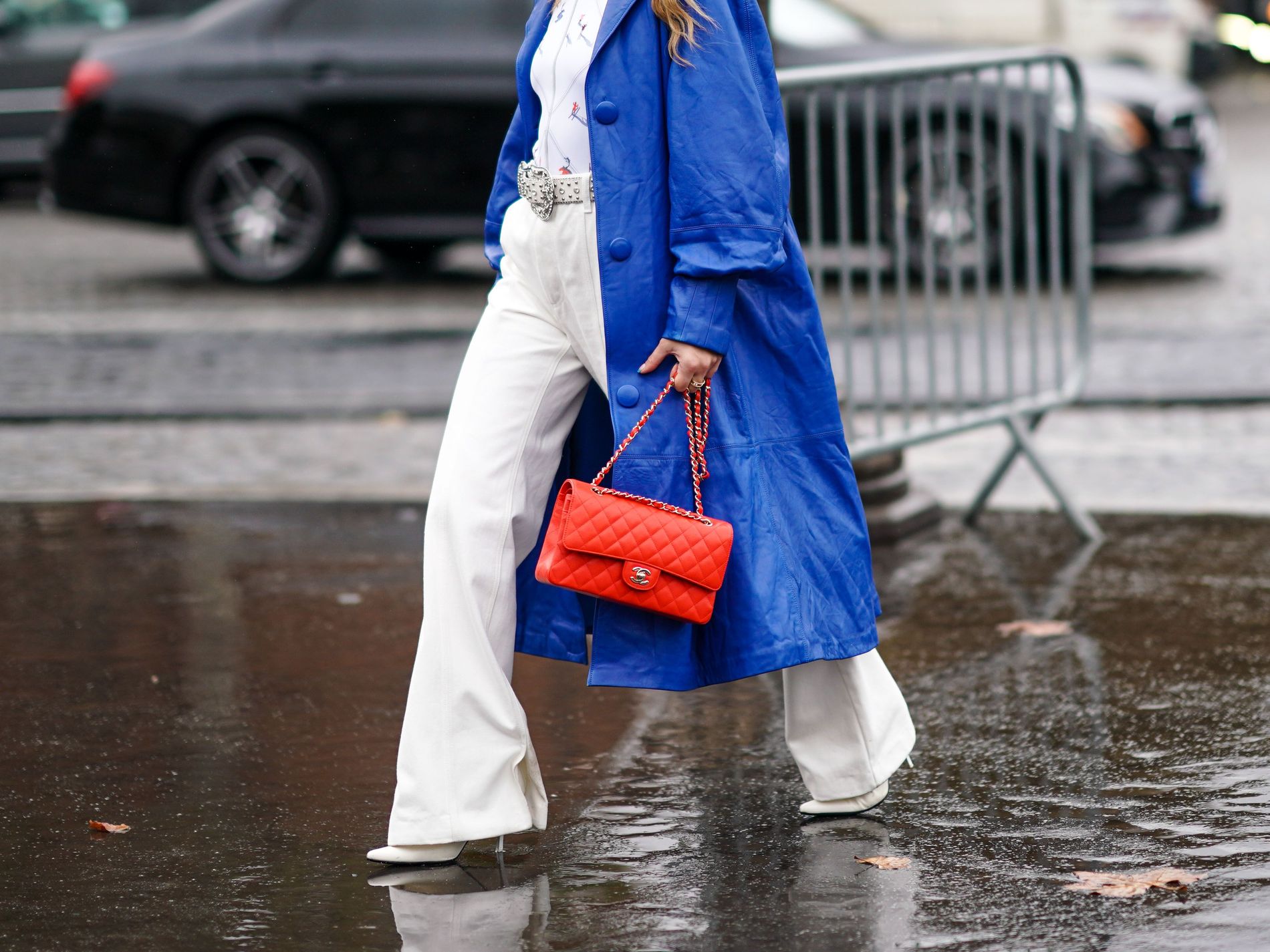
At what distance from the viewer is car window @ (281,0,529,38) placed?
38.4ft

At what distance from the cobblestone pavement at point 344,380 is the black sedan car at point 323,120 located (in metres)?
0.42

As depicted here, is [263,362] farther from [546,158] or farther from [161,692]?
[546,158]

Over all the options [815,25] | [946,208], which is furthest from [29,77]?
[946,208]

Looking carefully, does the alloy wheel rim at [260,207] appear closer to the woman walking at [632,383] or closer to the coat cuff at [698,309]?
the woman walking at [632,383]

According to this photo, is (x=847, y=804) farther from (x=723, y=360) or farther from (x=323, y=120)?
(x=323, y=120)

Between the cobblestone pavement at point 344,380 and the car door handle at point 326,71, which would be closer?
the cobblestone pavement at point 344,380

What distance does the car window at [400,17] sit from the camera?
11719 millimetres

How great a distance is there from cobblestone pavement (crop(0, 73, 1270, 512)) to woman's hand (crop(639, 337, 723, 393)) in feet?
10.9

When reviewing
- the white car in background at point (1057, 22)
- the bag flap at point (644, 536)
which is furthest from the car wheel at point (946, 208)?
the white car in background at point (1057, 22)

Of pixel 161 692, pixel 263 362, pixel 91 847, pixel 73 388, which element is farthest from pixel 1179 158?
pixel 91 847

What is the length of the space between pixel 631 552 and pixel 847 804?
2.39 feet

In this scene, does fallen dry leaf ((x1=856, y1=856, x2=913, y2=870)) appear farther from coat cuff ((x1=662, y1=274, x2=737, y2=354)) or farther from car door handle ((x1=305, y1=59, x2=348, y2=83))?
car door handle ((x1=305, y1=59, x2=348, y2=83))

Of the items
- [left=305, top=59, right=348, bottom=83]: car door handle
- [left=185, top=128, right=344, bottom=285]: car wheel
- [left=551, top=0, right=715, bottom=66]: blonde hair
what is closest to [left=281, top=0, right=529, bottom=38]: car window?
[left=305, top=59, right=348, bottom=83]: car door handle

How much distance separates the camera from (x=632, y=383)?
11.3ft
